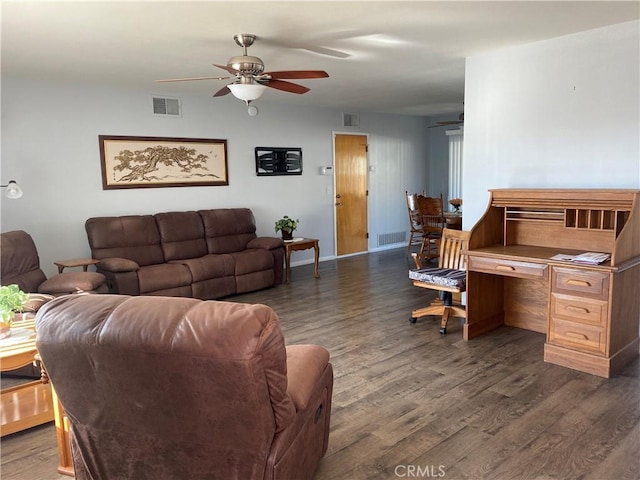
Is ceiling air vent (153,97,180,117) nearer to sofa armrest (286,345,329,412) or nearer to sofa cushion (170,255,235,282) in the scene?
sofa cushion (170,255,235,282)

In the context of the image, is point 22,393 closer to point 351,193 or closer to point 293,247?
point 293,247

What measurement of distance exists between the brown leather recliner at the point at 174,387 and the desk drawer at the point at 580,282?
2.21 meters

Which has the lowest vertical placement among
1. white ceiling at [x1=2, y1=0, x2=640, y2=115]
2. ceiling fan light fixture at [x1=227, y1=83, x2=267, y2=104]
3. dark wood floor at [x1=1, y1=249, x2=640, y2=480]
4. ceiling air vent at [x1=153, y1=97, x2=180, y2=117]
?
dark wood floor at [x1=1, y1=249, x2=640, y2=480]

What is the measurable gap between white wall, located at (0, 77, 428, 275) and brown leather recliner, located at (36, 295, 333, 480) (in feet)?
12.5

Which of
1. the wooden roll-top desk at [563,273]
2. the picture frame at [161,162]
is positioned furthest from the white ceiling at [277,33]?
the wooden roll-top desk at [563,273]

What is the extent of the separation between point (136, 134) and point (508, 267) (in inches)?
169

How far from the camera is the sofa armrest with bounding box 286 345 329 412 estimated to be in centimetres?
183

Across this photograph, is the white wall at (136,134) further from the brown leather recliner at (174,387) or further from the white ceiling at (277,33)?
the brown leather recliner at (174,387)

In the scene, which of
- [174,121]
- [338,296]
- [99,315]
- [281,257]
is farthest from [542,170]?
[174,121]

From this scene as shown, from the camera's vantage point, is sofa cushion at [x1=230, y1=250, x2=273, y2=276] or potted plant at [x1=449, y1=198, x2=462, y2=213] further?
potted plant at [x1=449, y1=198, x2=462, y2=213]

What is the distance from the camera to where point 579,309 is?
3.20 meters

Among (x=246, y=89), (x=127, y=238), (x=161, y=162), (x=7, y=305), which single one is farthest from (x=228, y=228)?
(x=7, y=305)

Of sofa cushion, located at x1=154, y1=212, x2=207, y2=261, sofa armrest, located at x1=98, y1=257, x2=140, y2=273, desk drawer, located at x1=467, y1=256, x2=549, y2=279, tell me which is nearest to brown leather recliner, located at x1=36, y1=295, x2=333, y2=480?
desk drawer, located at x1=467, y1=256, x2=549, y2=279

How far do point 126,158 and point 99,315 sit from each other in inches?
170
